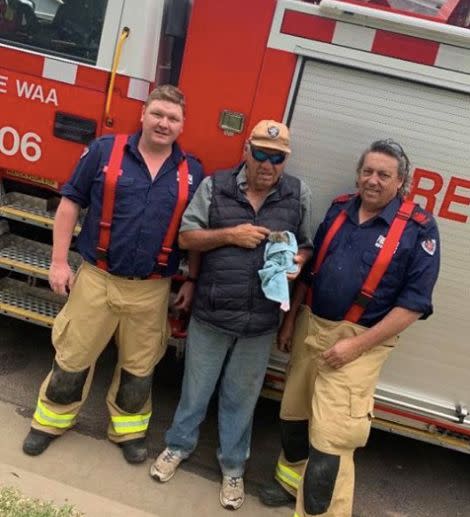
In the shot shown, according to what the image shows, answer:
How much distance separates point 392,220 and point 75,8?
5.76 ft

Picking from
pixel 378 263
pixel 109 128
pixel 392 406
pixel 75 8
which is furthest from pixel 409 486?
pixel 75 8

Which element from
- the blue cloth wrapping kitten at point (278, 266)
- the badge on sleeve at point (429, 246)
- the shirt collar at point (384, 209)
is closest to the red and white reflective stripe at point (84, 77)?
the blue cloth wrapping kitten at point (278, 266)

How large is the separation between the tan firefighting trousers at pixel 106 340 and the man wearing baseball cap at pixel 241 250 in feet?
0.73

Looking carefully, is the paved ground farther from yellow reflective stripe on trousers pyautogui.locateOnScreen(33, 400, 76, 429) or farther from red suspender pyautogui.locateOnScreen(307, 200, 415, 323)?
red suspender pyautogui.locateOnScreen(307, 200, 415, 323)

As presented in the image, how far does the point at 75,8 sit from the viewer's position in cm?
281

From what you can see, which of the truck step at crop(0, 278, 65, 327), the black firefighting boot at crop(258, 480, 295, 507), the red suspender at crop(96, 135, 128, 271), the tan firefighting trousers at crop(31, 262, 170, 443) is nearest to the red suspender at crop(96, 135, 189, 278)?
the red suspender at crop(96, 135, 128, 271)

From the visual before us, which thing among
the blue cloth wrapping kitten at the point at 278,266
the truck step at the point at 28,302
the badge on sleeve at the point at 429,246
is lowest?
the truck step at the point at 28,302

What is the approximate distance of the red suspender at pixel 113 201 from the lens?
8.14 feet

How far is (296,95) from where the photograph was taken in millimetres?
2604

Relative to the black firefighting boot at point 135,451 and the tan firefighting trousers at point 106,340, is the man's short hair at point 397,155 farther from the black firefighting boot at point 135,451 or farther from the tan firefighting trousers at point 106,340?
the black firefighting boot at point 135,451

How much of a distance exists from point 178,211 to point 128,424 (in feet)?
3.68

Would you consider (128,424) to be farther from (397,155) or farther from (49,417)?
(397,155)

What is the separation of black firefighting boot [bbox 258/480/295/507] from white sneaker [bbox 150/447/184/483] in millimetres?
429

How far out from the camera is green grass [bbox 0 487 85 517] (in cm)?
232
